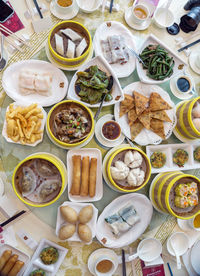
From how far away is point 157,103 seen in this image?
3.17 m

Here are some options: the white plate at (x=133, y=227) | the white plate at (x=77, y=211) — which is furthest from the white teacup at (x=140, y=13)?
the white plate at (x=77, y=211)

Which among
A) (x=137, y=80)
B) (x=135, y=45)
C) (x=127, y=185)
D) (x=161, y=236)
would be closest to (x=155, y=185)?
(x=127, y=185)

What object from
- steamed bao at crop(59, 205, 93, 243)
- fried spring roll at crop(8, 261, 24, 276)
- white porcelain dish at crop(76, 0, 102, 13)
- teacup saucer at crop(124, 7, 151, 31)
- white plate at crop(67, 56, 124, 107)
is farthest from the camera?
teacup saucer at crop(124, 7, 151, 31)

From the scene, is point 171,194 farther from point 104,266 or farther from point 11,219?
point 11,219

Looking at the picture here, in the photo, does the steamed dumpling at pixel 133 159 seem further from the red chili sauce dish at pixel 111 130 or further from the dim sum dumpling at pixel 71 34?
the dim sum dumpling at pixel 71 34

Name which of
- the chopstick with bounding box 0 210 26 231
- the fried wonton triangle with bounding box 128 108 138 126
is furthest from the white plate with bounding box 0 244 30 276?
the fried wonton triangle with bounding box 128 108 138 126

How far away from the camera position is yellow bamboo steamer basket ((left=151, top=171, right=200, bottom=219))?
2.85m

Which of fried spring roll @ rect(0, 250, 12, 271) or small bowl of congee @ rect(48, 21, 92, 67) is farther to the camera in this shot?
small bowl of congee @ rect(48, 21, 92, 67)

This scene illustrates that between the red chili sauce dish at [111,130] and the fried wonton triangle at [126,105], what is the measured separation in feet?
0.48

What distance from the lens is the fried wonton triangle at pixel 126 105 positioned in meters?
3.12

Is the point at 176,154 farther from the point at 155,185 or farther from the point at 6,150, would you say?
the point at 6,150

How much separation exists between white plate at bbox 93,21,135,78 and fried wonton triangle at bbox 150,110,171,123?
22.8 inches

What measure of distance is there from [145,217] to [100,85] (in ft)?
5.36

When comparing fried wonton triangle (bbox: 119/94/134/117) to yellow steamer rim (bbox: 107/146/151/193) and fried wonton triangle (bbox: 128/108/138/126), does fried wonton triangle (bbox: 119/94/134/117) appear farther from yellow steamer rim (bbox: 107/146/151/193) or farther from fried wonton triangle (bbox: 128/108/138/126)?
yellow steamer rim (bbox: 107/146/151/193)
